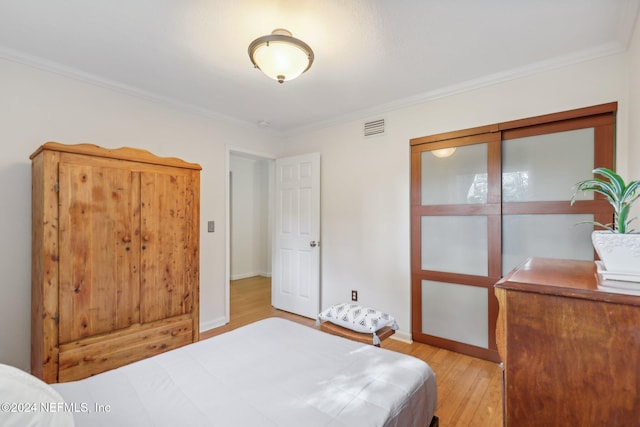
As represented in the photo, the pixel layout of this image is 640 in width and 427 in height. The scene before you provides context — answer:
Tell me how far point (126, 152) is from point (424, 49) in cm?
229

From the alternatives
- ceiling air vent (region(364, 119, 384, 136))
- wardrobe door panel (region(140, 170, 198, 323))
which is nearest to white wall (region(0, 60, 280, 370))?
wardrobe door panel (region(140, 170, 198, 323))

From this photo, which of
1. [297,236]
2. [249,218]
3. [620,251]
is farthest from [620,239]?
[249,218]

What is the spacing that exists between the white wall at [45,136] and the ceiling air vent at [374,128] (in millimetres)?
1844

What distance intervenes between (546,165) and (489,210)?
1.77 feet

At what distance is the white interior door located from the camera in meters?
3.65

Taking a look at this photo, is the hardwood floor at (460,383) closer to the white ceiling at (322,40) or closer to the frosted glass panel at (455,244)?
the frosted glass panel at (455,244)

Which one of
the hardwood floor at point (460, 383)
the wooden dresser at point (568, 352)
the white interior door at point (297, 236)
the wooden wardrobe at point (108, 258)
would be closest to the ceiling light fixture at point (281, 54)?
the wooden wardrobe at point (108, 258)

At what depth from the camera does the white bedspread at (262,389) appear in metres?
0.98

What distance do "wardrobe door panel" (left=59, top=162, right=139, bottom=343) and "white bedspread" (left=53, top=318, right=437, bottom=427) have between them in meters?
0.89

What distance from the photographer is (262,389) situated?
1144mm

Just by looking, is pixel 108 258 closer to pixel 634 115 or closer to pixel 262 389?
pixel 262 389

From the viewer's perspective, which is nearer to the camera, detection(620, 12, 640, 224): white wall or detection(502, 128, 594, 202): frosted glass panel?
detection(620, 12, 640, 224): white wall

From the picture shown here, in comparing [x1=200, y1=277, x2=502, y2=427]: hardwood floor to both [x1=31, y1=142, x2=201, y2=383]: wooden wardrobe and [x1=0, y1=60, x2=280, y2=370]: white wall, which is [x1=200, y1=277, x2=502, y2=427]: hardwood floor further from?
[x1=0, y1=60, x2=280, y2=370]: white wall

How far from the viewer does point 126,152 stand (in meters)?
2.08
